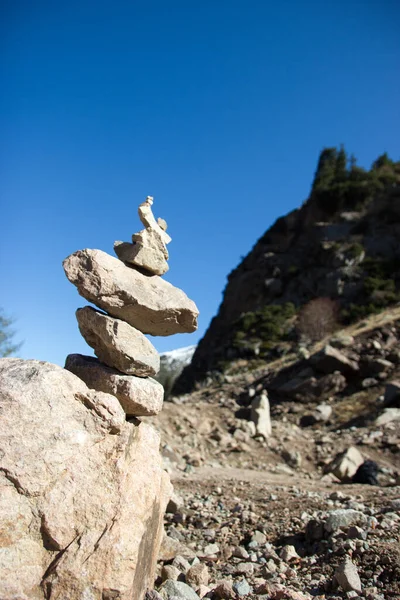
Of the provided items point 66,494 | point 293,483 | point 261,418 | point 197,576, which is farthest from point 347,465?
point 66,494

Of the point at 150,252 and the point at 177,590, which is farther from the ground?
the point at 150,252

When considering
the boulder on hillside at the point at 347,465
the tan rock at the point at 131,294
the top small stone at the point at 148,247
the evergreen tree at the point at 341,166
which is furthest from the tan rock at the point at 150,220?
the evergreen tree at the point at 341,166

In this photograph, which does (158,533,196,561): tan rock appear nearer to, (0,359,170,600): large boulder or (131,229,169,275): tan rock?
(0,359,170,600): large boulder

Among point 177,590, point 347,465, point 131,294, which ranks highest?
point 131,294

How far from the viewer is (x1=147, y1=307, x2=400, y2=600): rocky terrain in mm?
5480

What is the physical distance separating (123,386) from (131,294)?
112 cm

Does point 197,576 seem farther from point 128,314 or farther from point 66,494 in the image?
point 128,314

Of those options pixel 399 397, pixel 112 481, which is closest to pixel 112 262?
pixel 112 481

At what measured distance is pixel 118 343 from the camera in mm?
5508

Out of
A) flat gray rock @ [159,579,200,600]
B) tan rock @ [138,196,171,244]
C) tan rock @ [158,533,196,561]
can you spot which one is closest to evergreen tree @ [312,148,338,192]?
tan rock @ [138,196,171,244]

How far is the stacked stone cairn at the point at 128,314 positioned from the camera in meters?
5.50

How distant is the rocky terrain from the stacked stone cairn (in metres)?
2.27

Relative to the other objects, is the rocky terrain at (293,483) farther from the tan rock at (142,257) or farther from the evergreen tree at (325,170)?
the evergreen tree at (325,170)

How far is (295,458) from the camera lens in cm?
1404
